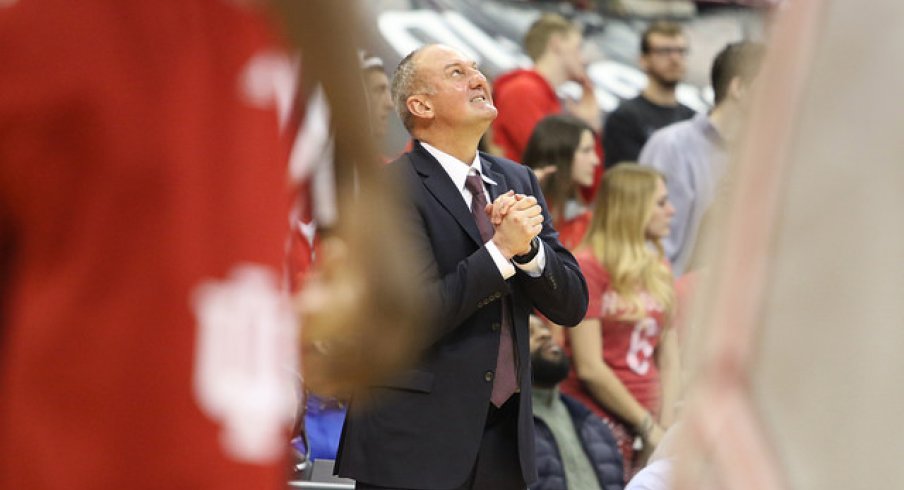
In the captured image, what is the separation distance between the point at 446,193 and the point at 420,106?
11.6 inches

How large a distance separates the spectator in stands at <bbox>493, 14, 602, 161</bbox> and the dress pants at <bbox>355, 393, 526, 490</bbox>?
3.09 meters

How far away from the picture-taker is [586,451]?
5.03 m

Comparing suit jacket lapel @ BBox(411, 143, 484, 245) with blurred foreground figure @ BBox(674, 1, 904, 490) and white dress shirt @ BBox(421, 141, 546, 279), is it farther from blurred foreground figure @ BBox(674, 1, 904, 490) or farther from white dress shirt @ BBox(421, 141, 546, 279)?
blurred foreground figure @ BBox(674, 1, 904, 490)

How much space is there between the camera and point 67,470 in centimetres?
114

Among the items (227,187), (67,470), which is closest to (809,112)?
(227,187)

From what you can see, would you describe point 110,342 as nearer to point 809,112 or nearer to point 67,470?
point 67,470

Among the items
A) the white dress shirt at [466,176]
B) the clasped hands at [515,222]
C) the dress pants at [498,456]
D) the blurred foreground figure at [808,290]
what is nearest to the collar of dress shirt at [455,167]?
the white dress shirt at [466,176]

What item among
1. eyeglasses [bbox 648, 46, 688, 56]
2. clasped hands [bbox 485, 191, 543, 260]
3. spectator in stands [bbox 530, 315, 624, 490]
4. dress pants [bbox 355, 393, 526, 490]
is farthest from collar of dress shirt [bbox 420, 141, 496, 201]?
eyeglasses [bbox 648, 46, 688, 56]

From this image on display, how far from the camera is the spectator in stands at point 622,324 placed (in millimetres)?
5520

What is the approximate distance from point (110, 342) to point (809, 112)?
26.2 inches

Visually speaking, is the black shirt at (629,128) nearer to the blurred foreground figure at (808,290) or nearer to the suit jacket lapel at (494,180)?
the suit jacket lapel at (494,180)

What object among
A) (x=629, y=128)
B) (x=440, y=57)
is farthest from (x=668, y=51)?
(x=440, y=57)

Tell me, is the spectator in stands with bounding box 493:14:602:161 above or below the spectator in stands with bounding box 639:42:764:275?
above

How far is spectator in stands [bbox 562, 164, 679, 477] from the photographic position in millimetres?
5520
